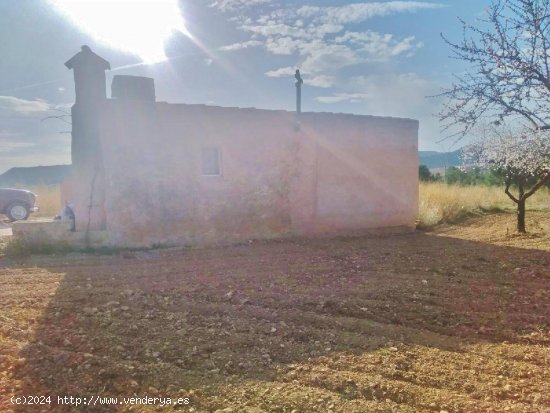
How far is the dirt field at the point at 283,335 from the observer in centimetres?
270

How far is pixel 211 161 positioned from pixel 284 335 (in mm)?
5811

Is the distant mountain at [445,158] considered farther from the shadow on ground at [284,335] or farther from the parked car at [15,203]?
the parked car at [15,203]

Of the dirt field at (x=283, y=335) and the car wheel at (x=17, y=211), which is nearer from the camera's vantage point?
the dirt field at (x=283, y=335)

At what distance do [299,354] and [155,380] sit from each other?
3.64 ft

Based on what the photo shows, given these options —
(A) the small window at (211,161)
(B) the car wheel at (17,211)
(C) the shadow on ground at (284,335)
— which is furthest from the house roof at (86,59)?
(B) the car wheel at (17,211)

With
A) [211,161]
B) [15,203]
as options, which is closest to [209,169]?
[211,161]

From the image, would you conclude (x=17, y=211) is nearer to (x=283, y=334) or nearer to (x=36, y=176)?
(x=283, y=334)

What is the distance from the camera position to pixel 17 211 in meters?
15.1

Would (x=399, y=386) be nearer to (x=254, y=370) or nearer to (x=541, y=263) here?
(x=254, y=370)

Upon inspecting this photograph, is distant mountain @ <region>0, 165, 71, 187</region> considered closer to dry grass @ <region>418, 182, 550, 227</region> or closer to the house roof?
the house roof

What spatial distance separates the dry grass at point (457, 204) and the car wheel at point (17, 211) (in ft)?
46.0

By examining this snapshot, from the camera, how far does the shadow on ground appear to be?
2.70 meters

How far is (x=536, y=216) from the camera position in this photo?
14930mm

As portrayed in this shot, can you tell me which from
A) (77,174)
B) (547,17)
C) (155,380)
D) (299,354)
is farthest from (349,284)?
(77,174)
